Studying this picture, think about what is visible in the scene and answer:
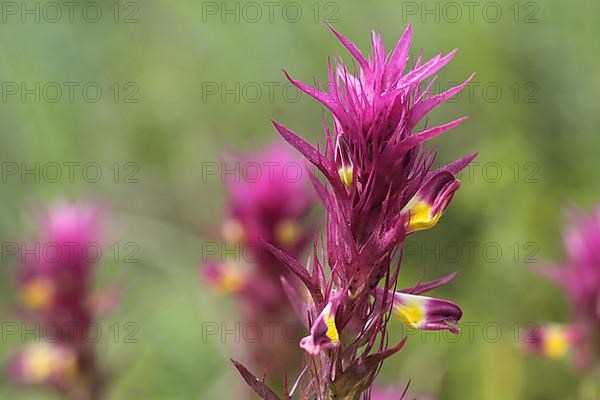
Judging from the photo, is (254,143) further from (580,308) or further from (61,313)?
(580,308)

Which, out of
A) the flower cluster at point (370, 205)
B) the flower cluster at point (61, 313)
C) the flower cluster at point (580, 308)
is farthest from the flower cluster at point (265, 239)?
the flower cluster at point (370, 205)

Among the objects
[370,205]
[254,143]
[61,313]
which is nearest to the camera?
[370,205]

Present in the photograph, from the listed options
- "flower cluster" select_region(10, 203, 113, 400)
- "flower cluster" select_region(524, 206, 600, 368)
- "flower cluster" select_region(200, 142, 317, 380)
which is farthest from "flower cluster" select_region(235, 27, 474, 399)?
"flower cluster" select_region(10, 203, 113, 400)

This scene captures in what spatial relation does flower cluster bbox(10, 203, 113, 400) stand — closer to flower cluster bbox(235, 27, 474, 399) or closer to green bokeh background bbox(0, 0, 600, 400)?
green bokeh background bbox(0, 0, 600, 400)

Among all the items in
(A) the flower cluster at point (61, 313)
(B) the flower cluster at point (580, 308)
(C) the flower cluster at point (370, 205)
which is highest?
(C) the flower cluster at point (370, 205)

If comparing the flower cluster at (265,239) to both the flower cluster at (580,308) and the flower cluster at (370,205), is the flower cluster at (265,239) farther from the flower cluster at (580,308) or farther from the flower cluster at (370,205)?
the flower cluster at (370,205)

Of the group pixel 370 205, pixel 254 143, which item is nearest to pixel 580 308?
pixel 370 205

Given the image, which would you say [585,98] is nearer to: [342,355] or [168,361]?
[168,361]
